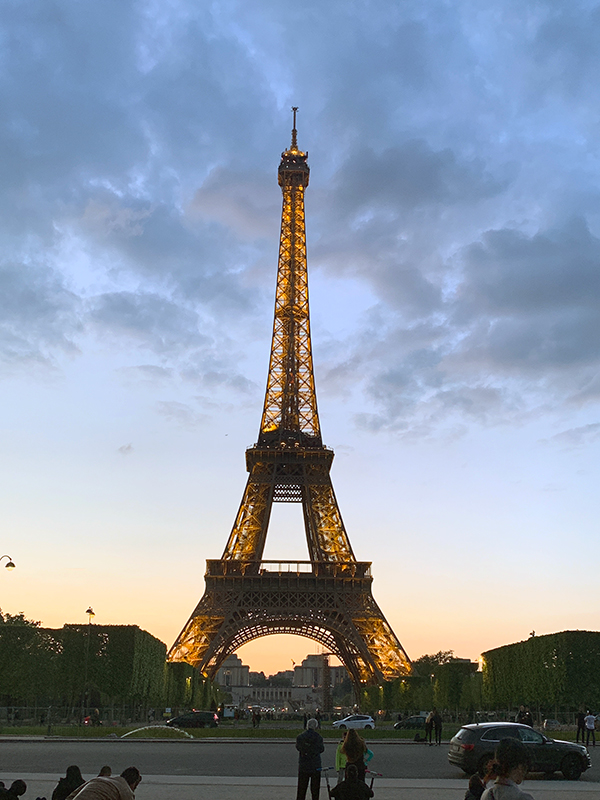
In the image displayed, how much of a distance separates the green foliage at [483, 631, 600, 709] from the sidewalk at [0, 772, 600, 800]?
2907 centimetres

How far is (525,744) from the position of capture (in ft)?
69.8

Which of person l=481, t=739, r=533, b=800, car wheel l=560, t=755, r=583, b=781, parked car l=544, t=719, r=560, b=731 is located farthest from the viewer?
parked car l=544, t=719, r=560, b=731

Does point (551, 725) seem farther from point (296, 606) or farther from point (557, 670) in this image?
point (296, 606)

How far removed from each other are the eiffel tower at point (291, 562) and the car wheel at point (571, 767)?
1765 inches

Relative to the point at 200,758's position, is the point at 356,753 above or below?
above

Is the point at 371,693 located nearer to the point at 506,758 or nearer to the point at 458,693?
the point at 458,693

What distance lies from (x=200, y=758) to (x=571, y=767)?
11094 millimetres

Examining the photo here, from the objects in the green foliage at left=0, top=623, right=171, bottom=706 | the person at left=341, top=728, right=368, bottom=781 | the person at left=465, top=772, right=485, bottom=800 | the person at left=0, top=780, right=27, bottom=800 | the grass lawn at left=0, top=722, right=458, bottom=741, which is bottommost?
the grass lawn at left=0, top=722, right=458, bottom=741

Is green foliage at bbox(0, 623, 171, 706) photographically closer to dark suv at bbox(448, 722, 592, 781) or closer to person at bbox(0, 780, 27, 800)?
dark suv at bbox(448, 722, 592, 781)

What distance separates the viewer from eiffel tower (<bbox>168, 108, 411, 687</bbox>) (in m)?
67.2

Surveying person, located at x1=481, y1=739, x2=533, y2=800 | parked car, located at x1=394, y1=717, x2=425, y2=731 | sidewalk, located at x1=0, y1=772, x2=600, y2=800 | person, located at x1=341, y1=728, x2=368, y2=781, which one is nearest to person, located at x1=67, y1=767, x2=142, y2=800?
person, located at x1=341, y1=728, x2=368, y2=781

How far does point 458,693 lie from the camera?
62.8 meters

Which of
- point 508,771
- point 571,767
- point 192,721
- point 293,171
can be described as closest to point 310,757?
point 508,771

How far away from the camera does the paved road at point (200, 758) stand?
21672mm
